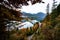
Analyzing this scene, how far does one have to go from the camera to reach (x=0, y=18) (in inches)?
109

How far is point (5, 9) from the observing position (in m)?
2.75

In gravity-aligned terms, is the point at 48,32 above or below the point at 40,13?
below

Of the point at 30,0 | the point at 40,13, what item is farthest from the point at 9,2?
the point at 40,13

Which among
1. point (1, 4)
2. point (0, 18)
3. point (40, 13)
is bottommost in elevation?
point (40, 13)

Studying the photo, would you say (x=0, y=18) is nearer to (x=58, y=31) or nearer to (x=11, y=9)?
(x=11, y=9)

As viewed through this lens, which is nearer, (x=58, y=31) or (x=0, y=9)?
(x=0, y=9)

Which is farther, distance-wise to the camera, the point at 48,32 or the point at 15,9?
the point at 48,32

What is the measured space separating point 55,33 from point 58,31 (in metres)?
0.13

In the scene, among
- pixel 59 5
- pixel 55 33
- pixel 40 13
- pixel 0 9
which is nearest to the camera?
pixel 0 9

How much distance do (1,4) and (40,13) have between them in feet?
14.7

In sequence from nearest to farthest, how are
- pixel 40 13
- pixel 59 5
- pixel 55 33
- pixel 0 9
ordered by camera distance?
pixel 0 9 → pixel 55 33 → pixel 40 13 → pixel 59 5

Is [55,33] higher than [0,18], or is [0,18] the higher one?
[0,18]

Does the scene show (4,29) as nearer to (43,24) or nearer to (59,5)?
(43,24)

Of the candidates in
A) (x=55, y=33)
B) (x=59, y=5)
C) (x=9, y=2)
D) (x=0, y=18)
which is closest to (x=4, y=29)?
(x=0, y=18)
